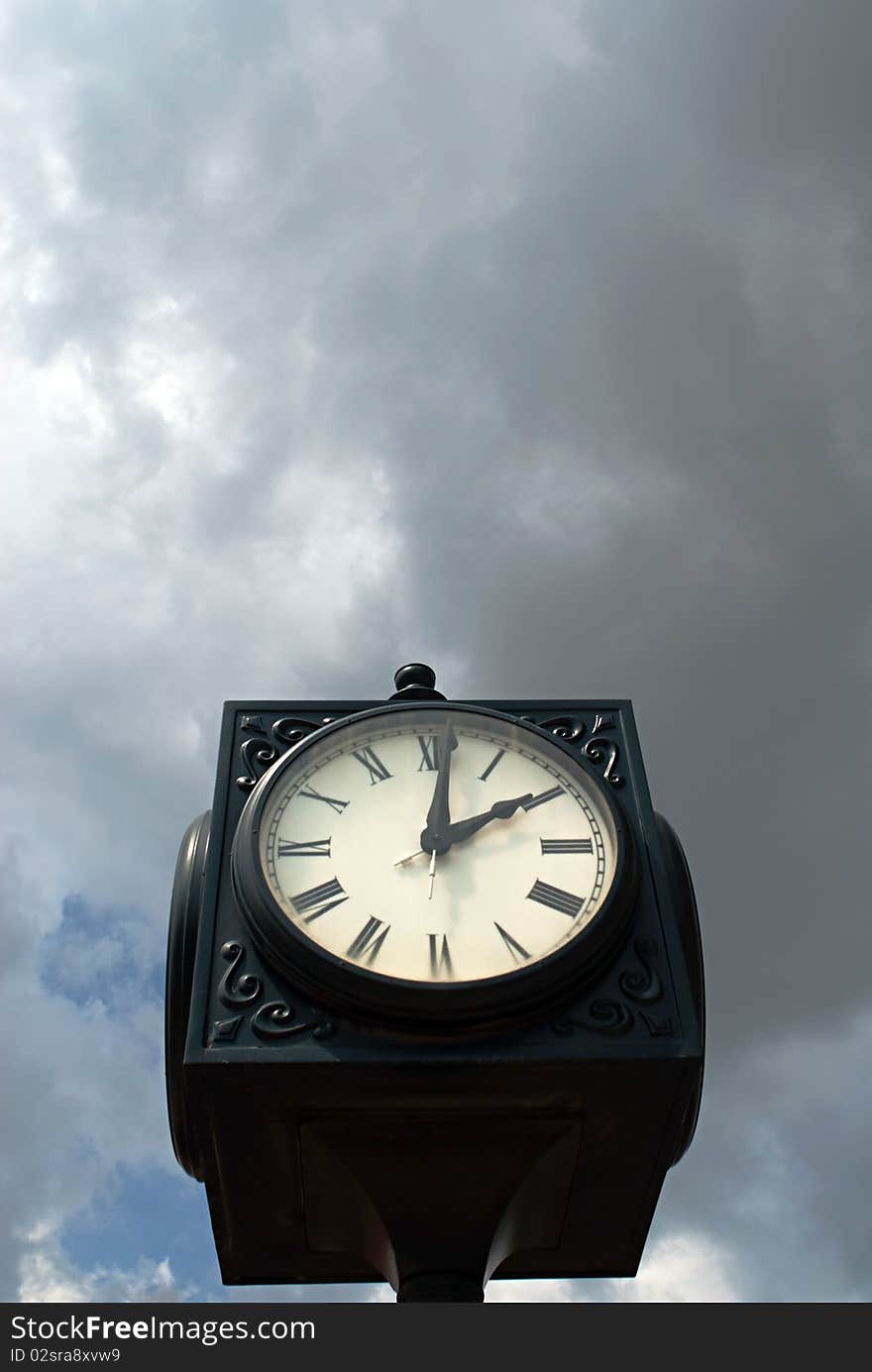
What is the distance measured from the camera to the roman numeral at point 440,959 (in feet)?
14.3

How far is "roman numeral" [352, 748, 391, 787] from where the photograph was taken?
5.21m

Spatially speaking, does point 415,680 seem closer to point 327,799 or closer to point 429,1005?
point 327,799

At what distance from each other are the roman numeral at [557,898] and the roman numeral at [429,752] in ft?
2.51

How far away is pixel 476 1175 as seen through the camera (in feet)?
14.4

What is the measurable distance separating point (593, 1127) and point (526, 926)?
Result: 0.69 meters

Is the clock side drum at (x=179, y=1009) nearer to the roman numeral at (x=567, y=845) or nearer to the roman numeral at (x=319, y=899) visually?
the roman numeral at (x=319, y=899)

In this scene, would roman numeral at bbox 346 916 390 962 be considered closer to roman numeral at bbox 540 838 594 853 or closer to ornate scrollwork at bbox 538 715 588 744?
roman numeral at bbox 540 838 594 853

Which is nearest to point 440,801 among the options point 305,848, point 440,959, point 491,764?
point 491,764

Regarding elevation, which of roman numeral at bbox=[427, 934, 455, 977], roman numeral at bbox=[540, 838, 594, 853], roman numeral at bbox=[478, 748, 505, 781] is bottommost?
roman numeral at bbox=[427, 934, 455, 977]

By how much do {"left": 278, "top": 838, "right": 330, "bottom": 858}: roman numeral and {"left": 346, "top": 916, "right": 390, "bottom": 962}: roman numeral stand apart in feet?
1.28

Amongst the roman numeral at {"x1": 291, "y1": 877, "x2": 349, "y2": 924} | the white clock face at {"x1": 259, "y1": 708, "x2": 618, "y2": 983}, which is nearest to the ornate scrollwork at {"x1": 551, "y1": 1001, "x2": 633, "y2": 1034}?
the white clock face at {"x1": 259, "y1": 708, "x2": 618, "y2": 983}

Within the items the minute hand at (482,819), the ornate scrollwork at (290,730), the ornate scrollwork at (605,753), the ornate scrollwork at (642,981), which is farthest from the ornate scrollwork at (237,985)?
the ornate scrollwork at (605,753)
